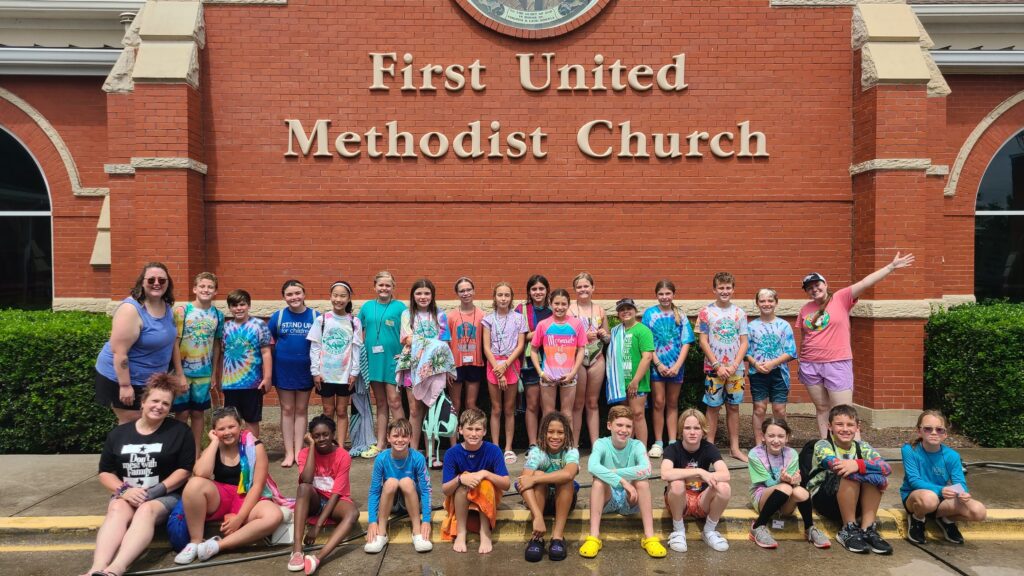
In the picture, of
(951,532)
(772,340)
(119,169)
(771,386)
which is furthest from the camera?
(119,169)

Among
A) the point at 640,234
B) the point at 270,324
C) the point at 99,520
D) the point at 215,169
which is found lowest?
the point at 99,520

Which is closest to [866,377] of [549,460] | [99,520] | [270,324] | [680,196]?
[680,196]

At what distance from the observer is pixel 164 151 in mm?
7754

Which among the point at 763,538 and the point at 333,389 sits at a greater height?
the point at 333,389

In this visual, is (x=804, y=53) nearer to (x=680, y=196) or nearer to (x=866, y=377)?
(x=680, y=196)

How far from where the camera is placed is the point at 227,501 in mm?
4574

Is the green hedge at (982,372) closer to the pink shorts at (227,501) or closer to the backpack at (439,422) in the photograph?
the backpack at (439,422)

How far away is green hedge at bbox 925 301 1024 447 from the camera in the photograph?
6.84m

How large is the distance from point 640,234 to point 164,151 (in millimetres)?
Answer: 5798

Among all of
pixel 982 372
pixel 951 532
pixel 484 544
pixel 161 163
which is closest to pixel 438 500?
pixel 484 544

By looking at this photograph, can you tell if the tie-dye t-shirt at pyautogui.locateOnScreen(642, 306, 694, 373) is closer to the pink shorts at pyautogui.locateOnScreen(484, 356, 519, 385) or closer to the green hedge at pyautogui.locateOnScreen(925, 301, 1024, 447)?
the pink shorts at pyautogui.locateOnScreen(484, 356, 519, 385)

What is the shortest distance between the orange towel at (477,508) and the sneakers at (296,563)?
967mm

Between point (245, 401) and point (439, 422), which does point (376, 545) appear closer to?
point (439, 422)

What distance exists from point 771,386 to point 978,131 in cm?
682
